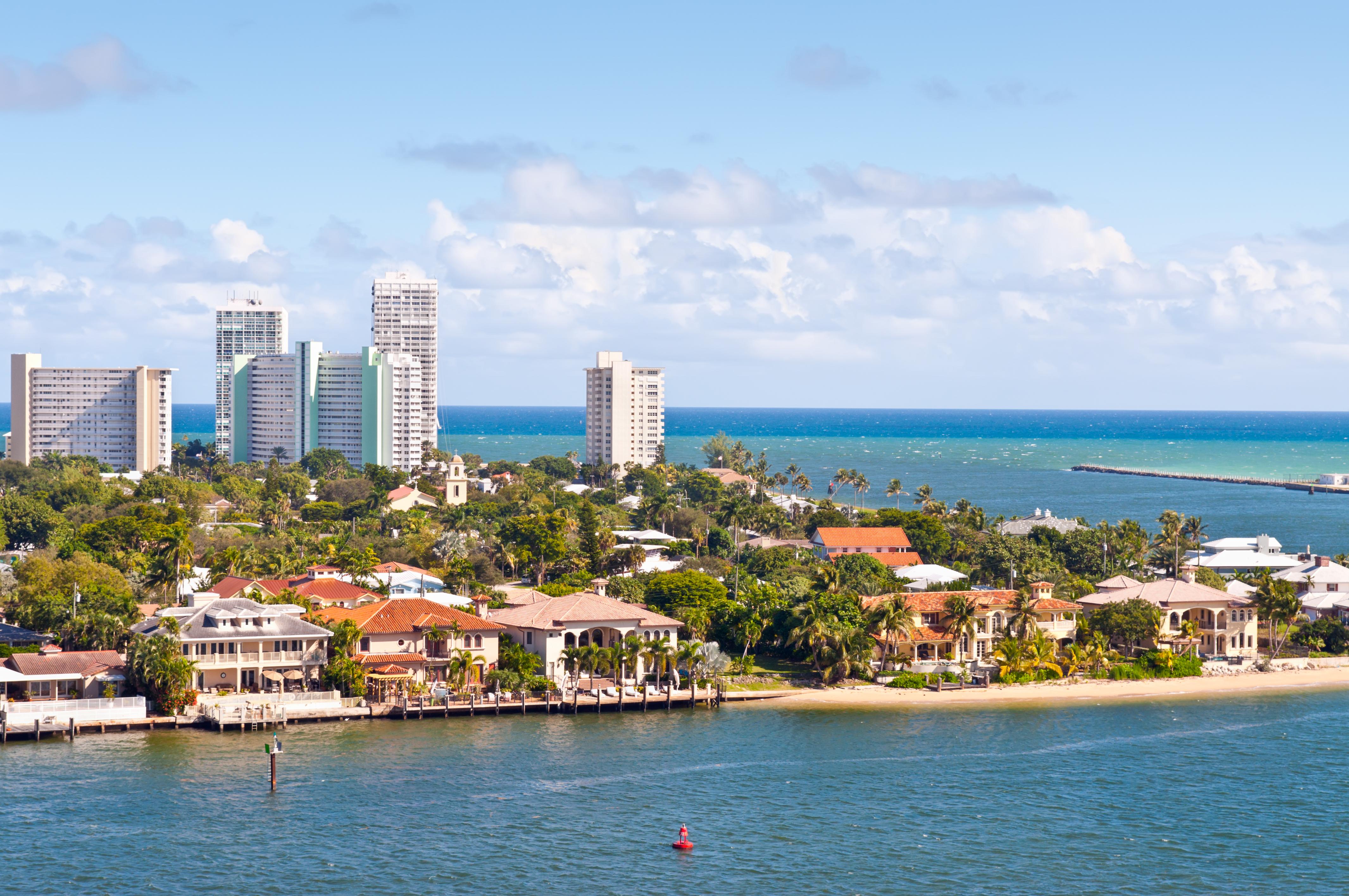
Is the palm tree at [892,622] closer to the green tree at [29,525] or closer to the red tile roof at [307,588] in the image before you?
the red tile roof at [307,588]

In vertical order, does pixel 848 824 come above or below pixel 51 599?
below

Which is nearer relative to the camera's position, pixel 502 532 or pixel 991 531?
pixel 502 532

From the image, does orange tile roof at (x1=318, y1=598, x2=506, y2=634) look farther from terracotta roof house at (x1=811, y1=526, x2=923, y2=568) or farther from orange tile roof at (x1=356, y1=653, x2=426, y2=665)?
terracotta roof house at (x1=811, y1=526, x2=923, y2=568)

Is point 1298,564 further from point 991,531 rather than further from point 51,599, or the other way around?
point 51,599

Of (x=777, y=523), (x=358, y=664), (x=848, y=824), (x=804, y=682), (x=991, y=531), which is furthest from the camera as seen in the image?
(x=777, y=523)

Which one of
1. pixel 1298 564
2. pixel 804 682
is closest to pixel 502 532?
pixel 804 682

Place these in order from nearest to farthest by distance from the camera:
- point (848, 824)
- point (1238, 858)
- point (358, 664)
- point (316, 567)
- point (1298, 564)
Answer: point (1238, 858) → point (848, 824) → point (358, 664) → point (316, 567) → point (1298, 564)
